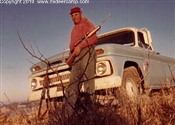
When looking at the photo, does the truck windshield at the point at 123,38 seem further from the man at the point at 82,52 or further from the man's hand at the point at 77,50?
the man's hand at the point at 77,50

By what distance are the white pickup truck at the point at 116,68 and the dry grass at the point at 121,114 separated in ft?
0.84

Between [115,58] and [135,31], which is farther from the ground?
[135,31]

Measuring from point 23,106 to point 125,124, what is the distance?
3.36ft

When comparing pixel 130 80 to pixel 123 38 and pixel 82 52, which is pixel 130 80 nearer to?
pixel 123 38

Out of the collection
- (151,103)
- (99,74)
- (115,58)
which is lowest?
(151,103)

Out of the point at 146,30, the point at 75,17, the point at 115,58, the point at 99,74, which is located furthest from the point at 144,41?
the point at 75,17

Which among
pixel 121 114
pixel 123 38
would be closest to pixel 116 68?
pixel 121 114

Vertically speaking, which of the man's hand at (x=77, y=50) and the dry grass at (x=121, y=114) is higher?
the man's hand at (x=77, y=50)

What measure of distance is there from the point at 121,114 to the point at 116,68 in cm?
117

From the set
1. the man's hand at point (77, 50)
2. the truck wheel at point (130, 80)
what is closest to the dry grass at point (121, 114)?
the man's hand at point (77, 50)

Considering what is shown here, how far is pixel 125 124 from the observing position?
88.0 inches

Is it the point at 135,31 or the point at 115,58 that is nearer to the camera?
the point at 115,58

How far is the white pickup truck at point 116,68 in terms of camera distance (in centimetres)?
346

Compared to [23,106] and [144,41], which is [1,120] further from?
[144,41]
